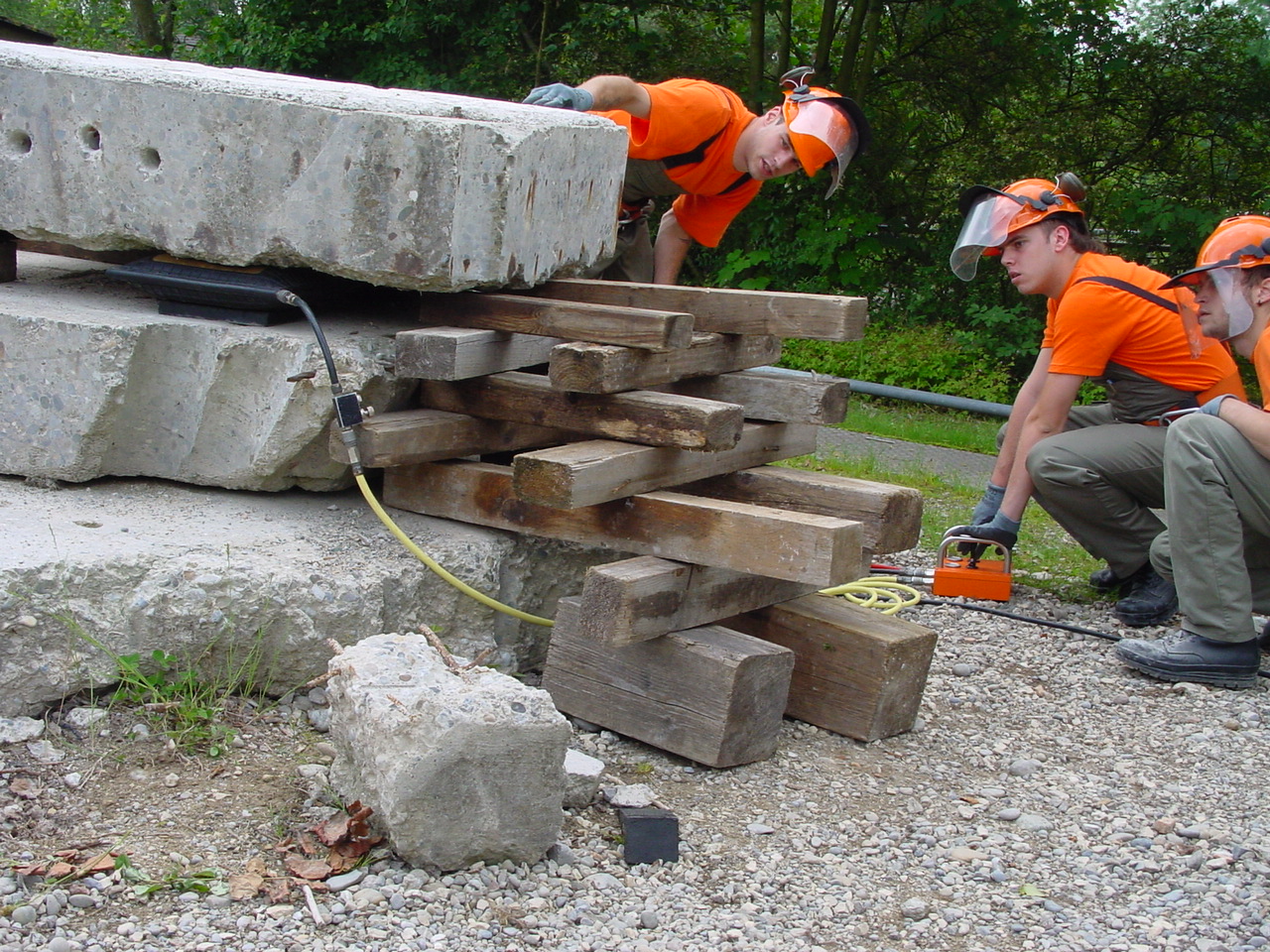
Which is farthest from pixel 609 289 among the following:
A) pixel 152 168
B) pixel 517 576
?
pixel 152 168

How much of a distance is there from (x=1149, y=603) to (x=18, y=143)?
3.85 m

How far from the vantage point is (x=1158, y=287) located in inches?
171

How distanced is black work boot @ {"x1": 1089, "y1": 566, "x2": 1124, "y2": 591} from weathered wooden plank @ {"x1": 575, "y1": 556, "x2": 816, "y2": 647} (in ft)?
6.64

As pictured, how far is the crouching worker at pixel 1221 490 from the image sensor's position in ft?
12.2

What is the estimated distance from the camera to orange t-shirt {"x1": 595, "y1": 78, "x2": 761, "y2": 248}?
438 cm

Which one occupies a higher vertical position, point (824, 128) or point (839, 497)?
point (824, 128)

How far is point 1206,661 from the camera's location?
382cm

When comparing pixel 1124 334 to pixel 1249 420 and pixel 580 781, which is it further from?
pixel 580 781

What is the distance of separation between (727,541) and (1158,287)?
7.33ft

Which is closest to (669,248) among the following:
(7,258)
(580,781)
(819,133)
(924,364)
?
(819,133)

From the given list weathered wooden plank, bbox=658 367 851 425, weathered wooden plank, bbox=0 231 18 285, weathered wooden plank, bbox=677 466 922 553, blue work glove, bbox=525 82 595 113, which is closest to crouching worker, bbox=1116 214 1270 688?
weathered wooden plank, bbox=677 466 922 553

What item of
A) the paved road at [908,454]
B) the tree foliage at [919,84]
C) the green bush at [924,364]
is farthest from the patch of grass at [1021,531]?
the tree foliage at [919,84]

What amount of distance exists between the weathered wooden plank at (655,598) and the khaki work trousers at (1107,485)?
163 centimetres

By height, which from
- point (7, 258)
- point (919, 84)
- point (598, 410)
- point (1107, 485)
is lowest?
point (1107, 485)
